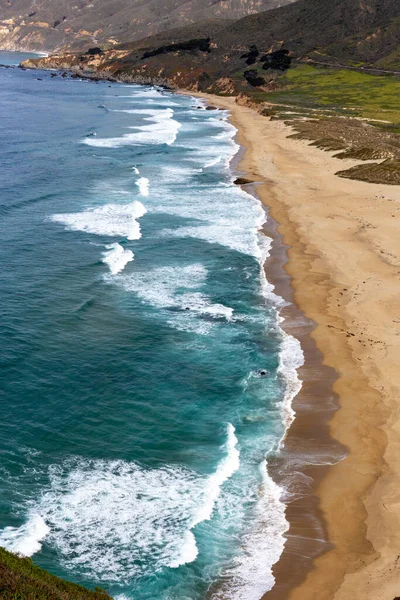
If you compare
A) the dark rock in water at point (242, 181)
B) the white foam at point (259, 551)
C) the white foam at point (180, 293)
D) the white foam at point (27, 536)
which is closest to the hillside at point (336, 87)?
the dark rock in water at point (242, 181)

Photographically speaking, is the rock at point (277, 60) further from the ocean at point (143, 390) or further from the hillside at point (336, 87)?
the ocean at point (143, 390)

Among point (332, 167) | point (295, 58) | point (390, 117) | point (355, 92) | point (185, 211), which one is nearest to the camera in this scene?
point (185, 211)

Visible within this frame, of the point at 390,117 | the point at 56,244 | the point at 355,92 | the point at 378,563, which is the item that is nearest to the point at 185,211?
the point at 56,244

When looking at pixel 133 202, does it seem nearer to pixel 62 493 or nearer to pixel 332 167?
pixel 332 167

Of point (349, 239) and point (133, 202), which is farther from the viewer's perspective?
point (133, 202)

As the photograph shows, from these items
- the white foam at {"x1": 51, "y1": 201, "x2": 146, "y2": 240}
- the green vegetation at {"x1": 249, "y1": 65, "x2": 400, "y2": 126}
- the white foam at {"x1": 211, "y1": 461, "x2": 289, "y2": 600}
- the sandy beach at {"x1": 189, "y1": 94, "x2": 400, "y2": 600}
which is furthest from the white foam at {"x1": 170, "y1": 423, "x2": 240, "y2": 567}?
the green vegetation at {"x1": 249, "y1": 65, "x2": 400, "y2": 126}

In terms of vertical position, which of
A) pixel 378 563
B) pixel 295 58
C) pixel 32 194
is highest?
pixel 295 58

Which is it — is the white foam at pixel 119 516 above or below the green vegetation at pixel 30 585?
below
